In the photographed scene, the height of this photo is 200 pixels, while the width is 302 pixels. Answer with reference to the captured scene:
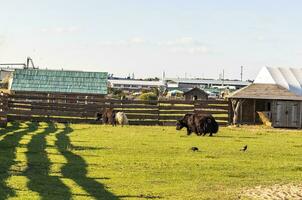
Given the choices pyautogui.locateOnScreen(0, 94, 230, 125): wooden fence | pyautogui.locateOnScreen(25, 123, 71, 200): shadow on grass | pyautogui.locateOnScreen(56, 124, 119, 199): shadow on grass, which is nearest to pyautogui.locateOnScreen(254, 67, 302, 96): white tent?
pyautogui.locateOnScreen(0, 94, 230, 125): wooden fence

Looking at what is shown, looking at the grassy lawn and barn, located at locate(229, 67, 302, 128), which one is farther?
barn, located at locate(229, 67, 302, 128)

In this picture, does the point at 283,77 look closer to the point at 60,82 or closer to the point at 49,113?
the point at 49,113

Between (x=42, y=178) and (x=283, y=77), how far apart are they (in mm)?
36497

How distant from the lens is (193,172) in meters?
14.7

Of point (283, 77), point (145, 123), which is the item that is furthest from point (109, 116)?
point (283, 77)

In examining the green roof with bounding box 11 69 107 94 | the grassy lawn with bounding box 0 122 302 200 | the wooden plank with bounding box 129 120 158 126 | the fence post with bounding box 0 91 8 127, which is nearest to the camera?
the grassy lawn with bounding box 0 122 302 200

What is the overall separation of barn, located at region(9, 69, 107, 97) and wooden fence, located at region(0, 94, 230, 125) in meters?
9.83

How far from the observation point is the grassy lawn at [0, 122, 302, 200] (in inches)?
454

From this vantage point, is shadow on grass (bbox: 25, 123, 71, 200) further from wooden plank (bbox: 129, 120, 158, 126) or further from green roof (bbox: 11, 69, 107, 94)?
green roof (bbox: 11, 69, 107, 94)

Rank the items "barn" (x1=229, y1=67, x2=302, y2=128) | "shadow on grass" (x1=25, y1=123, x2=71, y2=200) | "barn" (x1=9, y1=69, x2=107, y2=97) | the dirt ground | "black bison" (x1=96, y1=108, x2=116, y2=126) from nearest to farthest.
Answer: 1. "shadow on grass" (x1=25, y1=123, x2=71, y2=200)
2. the dirt ground
3. "black bison" (x1=96, y1=108, x2=116, y2=126)
4. "barn" (x1=229, y1=67, x2=302, y2=128)
5. "barn" (x1=9, y1=69, x2=107, y2=97)

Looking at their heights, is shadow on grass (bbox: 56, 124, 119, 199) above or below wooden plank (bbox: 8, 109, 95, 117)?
below

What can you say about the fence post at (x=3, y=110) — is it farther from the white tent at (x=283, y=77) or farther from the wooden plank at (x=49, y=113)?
the white tent at (x=283, y=77)

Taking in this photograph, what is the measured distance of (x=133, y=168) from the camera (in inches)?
598

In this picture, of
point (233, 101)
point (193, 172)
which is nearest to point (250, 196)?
point (193, 172)
